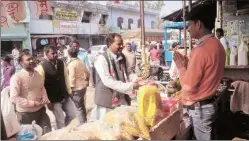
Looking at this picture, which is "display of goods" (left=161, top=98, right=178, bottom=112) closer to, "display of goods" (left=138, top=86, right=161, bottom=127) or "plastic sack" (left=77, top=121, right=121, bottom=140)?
"display of goods" (left=138, top=86, right=161, bottom=127)

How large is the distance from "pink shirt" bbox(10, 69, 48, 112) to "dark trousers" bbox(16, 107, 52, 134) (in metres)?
0.05

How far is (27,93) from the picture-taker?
2760 millimetres

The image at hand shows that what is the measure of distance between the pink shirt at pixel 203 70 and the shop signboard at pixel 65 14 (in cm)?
1319

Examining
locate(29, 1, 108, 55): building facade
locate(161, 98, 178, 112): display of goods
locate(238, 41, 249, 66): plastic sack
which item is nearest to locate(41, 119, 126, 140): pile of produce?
locate(161, 98, 178, 112): display of goods

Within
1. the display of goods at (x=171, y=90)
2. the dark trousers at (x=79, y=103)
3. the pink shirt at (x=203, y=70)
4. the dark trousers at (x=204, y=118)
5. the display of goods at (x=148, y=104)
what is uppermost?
the pink shirt at (x=203, y=70)

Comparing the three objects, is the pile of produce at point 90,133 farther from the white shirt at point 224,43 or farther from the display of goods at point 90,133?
the white shirt at point 224,43

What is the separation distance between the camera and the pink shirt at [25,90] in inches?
104

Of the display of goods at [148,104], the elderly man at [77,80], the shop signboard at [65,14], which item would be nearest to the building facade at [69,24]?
the shop signboard at [65,14]

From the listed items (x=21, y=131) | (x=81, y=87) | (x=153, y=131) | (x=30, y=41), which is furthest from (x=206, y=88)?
(x=30, y=41)

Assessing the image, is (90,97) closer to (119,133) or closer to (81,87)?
(81,87)

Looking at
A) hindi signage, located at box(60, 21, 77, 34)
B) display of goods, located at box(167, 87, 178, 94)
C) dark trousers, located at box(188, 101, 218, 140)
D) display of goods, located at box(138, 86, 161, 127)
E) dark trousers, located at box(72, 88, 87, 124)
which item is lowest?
dark trousers, located at box(72, 88, 87, 124)

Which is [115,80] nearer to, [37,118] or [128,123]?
[128,123]

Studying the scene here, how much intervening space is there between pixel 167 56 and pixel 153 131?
6.16 meters

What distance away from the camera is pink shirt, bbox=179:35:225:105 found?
1.68 metres
